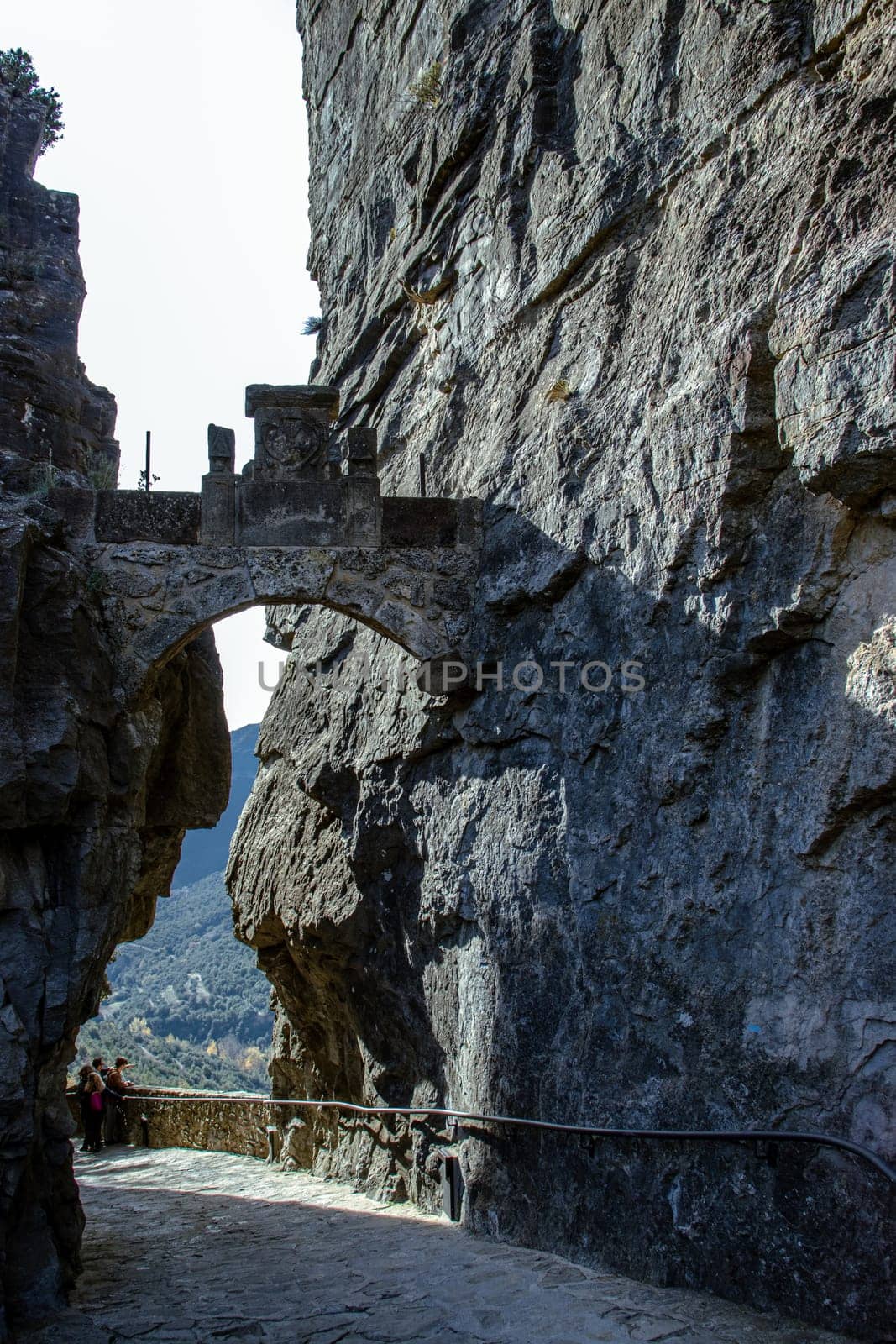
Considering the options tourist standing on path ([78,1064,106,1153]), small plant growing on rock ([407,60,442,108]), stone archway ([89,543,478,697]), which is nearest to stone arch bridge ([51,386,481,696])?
stone archway ([89,543,478,697])

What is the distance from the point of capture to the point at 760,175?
6348mm

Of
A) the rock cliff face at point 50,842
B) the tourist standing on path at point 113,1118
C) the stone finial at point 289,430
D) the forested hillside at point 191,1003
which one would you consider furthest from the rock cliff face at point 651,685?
the forested hillside at point 191,1003

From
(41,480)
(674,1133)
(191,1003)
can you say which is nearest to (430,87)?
(41,480)

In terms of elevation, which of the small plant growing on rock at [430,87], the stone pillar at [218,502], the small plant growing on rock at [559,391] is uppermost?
the small plant growing on rock at [430,87]

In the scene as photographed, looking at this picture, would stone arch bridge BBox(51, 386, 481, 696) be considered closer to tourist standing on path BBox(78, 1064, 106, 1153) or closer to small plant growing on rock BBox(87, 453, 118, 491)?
small plant growing on rock BBox(87, 453, 118, 491)

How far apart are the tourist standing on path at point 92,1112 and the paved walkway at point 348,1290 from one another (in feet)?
13.4

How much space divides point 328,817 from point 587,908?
3.80 m

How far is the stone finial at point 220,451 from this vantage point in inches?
321

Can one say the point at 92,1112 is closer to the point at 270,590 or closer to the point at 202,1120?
the point at 202,1120

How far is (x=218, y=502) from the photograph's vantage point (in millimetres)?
8062

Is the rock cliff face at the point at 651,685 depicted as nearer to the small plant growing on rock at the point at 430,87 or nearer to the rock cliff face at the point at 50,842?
the small plant growing on rock at the point at 430,87

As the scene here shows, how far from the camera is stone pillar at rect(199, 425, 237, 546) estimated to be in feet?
26.3

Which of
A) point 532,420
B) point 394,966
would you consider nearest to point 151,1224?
point 394,966

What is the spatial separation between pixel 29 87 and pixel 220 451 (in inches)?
280
